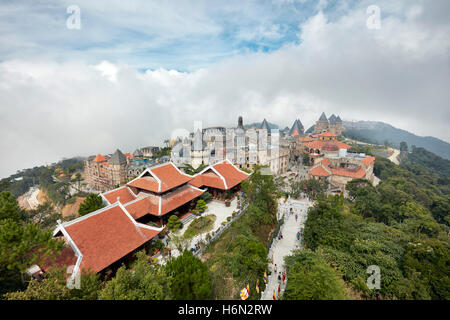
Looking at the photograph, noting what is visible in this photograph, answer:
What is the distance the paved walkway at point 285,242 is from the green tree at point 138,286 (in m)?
8.86

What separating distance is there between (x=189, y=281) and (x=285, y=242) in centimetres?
1451

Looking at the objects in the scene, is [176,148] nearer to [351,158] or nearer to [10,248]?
[351,158]

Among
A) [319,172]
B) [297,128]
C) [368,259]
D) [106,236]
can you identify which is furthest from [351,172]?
[106,236]

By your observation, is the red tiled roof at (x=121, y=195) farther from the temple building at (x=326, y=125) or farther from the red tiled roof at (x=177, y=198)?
the temple building at (x=326, y=125)

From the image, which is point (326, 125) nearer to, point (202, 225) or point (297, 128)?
point (297, 128)

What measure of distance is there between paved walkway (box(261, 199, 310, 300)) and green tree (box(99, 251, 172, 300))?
8.86 m

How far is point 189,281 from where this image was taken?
37.4 feet

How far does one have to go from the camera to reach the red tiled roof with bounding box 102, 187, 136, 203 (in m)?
22.6

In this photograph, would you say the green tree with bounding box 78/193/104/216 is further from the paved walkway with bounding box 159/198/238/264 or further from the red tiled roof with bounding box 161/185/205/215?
the paved walkway with bounding box 159/198/238/264

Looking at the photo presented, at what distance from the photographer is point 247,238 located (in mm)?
18312

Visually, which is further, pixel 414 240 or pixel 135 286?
pixel 414 240
